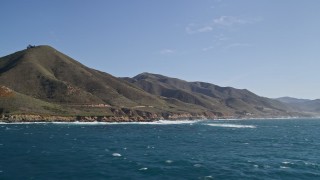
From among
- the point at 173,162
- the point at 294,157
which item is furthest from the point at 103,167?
the point at 294,157

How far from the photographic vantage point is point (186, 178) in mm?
52000

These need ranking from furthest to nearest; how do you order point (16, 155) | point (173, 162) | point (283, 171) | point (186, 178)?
1. point (16, 155)
2. point (173, 162)
3. point (283, 171)
4. point (186, 178)

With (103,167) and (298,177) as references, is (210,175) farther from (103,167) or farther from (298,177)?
(103,167)

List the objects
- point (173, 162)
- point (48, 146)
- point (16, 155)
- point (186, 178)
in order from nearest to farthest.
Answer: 1. point (186, 178)
2. point (173, 162)
3. point (16, 155)
4. point (48, 146)

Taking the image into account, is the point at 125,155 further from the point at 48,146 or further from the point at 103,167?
the point at 48,146

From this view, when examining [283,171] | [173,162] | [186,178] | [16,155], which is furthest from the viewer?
[16,155]

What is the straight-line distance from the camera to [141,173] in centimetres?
5506

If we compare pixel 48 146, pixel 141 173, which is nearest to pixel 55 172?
pixel 141 173

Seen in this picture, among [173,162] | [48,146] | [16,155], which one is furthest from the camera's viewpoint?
[48,146]

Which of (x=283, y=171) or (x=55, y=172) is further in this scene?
(x=283, y=171)

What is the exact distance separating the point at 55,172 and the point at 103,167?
25.4 ft

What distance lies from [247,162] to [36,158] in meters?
38.1

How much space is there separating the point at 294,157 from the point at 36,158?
1969 inches

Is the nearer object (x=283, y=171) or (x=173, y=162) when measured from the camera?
(x=283, y=171)
